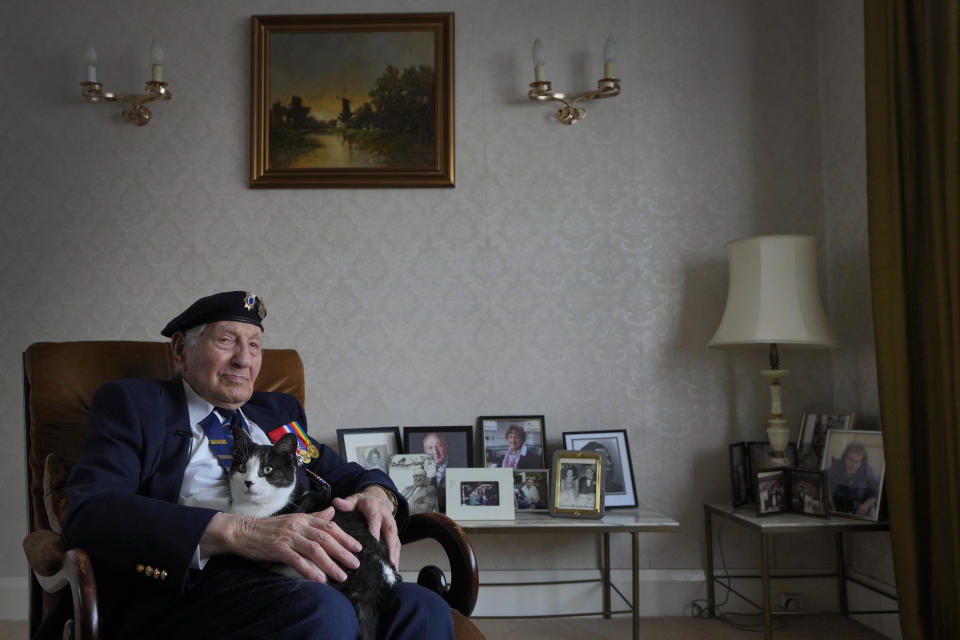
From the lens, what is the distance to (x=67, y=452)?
73.4 inches

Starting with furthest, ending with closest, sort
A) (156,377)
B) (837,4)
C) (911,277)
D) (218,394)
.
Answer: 1. (837,4)
2. (911,277)
3. (156,377)
4. (218,394)

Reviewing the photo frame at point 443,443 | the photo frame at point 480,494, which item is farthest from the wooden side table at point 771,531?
the photo frame at point 443,443

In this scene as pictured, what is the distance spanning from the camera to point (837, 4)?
9.70 feet

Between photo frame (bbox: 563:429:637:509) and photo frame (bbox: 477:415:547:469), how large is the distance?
11 cm

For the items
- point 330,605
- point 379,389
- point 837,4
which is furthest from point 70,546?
point 837,4

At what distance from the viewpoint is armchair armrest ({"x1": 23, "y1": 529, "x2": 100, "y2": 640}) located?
1296mm

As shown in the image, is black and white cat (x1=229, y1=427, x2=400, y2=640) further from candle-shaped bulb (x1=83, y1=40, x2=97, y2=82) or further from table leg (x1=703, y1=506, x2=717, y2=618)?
candle-shaped bulb (x1=83, y1=40, x2=97, y2=82)

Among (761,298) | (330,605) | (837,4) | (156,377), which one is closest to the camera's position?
(330,605)

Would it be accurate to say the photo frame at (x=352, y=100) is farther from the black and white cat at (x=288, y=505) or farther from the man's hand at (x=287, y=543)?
the man's hand at (x=287, y=543)

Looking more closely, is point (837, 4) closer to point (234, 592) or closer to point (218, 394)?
point (218, 394)

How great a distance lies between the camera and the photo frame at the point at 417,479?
2.67m

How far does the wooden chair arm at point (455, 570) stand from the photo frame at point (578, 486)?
963 mm

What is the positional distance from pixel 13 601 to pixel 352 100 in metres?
2.37

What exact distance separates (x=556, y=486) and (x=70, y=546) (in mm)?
1615
